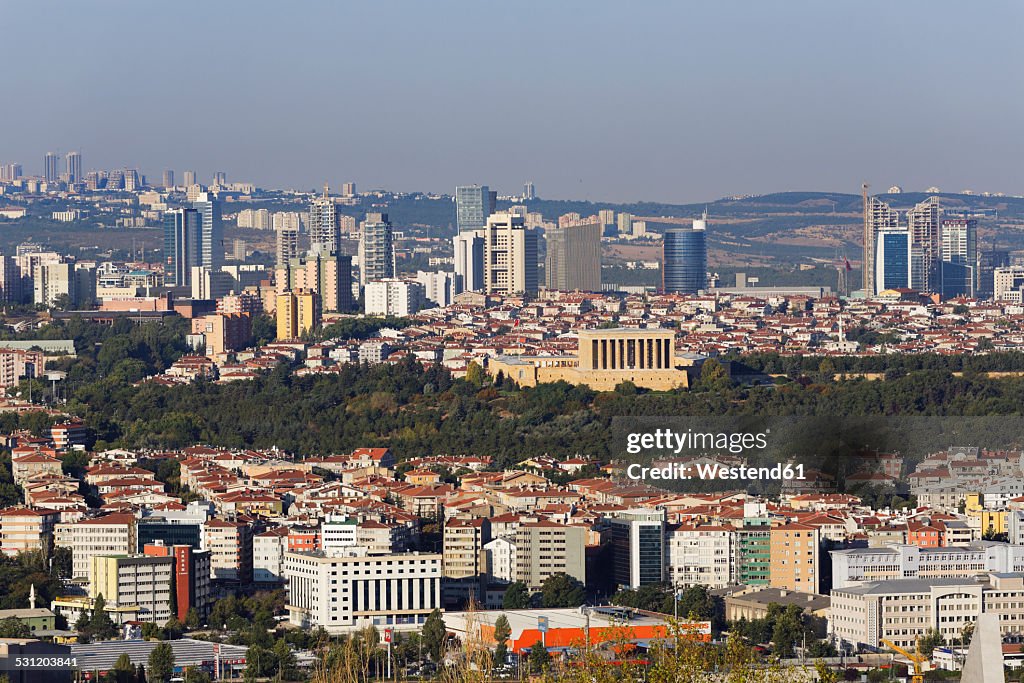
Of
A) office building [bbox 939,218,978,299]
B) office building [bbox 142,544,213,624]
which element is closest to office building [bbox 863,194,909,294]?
office building [bbox 939,218,978,299]

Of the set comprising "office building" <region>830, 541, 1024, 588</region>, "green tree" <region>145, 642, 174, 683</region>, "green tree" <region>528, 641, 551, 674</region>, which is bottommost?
"green tree" <region>145, 642, 174, 683</region>

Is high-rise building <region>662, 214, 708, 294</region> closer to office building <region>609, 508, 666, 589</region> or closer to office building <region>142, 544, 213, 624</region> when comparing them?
office building <region>142, 544, 213, 624</region>

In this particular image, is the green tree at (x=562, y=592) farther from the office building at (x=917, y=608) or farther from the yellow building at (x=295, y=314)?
the yellow building at (x=295, y=314)

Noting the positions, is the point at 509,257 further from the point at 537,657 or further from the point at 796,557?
the point at 537,657

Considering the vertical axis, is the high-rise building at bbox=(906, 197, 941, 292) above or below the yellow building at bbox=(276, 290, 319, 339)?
above

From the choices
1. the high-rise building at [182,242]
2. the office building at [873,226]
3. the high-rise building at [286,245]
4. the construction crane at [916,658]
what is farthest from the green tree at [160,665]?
the high-rise building at [182,242]

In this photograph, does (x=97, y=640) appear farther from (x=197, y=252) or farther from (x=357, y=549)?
(x=197, y=252)

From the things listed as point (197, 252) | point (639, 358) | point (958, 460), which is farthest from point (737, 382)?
point (197, 252)

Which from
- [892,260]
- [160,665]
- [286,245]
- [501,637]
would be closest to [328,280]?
[286,245]
